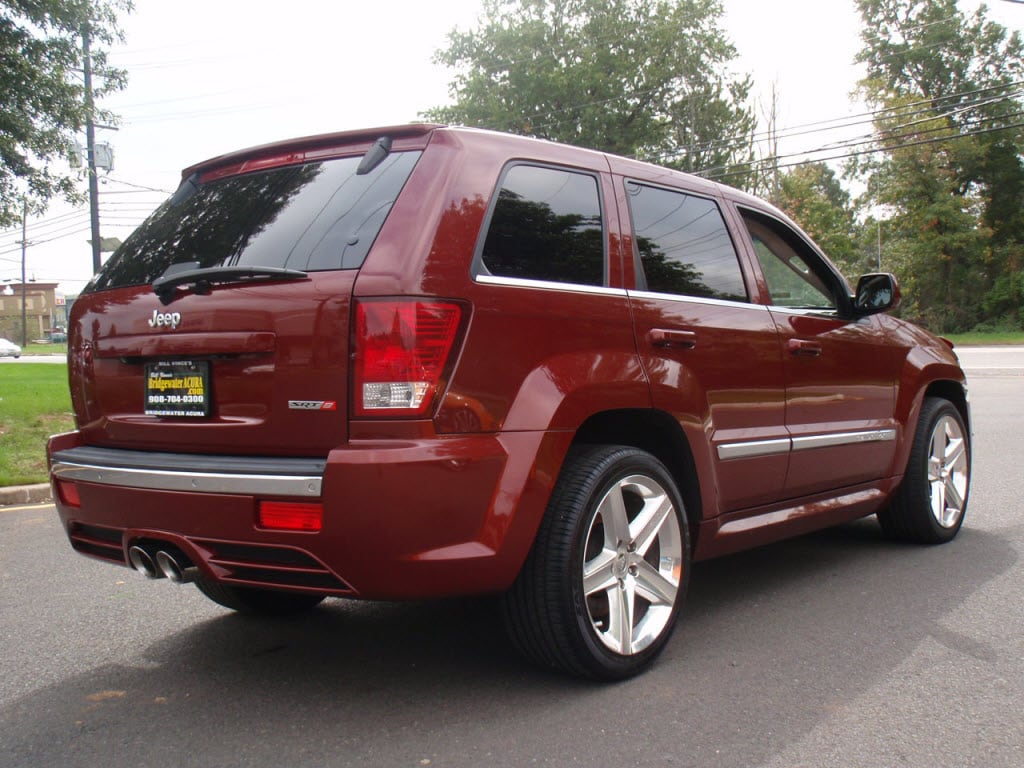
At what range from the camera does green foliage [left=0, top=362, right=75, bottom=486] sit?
844 cm

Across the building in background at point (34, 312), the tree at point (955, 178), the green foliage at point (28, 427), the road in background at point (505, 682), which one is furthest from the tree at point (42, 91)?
the building in background at point (34, 312)

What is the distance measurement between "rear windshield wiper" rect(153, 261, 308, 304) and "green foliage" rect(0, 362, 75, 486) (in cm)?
562

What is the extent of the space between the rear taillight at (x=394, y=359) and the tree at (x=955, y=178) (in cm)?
5028

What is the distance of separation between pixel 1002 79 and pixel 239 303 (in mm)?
61602

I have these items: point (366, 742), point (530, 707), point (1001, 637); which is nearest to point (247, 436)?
point (366, 742)

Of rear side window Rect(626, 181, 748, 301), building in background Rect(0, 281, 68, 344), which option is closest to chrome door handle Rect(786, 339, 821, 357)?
rear side window Rect(626, 181, 748, 301)

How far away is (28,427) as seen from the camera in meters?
10.7

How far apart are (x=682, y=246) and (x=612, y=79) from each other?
46.6 m

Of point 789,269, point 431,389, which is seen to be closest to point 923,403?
point 789,269

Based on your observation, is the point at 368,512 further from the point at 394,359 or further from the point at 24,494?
the point at 24,494

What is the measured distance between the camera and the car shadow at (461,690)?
2822mm

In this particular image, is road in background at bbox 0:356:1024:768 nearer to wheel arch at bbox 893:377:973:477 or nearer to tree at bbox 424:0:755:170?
wheel arch at bbox 893:377:973:477

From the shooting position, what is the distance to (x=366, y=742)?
287 cm

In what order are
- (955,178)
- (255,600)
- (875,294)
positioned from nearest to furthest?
(255,600) < (875,294) < (955,178)
